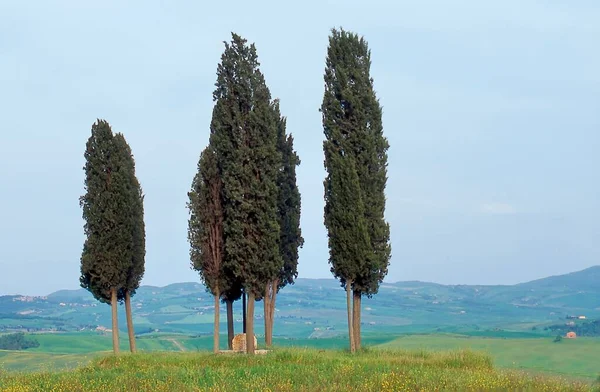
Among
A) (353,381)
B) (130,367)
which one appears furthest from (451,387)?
(130,367)

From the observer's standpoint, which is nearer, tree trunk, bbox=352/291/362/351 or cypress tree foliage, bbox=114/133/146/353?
tree trunk, bbox=352/291/362/351

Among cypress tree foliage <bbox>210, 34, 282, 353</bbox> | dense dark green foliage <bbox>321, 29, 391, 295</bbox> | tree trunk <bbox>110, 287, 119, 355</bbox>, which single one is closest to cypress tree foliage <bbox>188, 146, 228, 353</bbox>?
cypress tree foliage <bbox>210, 34, 282, 353</bbox>

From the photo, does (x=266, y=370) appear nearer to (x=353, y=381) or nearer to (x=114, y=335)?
(x=353, y=381)

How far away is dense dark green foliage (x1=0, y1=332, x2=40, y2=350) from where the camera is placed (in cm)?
6925

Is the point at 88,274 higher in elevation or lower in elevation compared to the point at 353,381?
higher

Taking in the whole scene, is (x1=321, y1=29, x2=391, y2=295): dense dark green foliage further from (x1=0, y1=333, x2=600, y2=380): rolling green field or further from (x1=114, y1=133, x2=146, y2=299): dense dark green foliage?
(x1=114, y1=133, x2=146, y2=299): dense dark green foliage

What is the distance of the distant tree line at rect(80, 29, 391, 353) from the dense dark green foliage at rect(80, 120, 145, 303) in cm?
6

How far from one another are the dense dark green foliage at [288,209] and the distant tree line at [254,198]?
6 cm

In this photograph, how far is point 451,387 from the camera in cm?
2097

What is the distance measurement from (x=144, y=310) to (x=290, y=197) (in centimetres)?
11041

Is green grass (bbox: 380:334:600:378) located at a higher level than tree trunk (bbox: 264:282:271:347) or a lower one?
lower

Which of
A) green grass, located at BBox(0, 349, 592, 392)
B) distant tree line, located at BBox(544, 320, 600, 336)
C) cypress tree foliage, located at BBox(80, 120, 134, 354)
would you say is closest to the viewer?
green grass, located at BBox(0, 349, 592, 392)

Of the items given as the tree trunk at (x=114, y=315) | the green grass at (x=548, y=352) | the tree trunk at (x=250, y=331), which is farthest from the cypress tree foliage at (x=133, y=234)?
the green grass at (x=548, y=352)

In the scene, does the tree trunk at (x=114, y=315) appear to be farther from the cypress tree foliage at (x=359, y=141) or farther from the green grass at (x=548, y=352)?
→ the green grass at (x=548, y=352)
